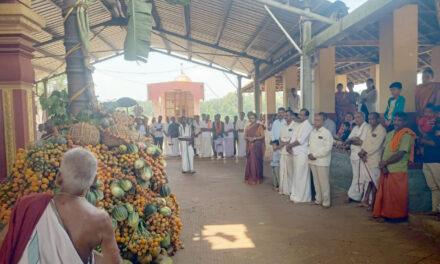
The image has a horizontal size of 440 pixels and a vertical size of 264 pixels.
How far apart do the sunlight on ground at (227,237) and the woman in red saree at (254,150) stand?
366cm

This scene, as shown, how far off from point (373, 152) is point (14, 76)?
557 centimetres

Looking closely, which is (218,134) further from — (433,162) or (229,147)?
(433,162)

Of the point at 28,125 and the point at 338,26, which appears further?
the point at 338,26

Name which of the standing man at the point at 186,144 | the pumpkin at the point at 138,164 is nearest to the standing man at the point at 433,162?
the pumpkin at the point at 138,164

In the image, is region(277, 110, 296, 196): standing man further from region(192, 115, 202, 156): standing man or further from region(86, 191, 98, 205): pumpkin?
region(192, 115, 202, 156): standing man

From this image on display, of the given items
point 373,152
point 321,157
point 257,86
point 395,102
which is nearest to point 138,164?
point 321,157

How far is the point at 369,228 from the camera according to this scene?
538 cm

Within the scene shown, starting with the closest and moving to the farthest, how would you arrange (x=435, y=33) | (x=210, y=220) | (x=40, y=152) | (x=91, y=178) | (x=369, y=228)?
(x=91, y=178), (x=40, y=152), (x=369, y=228), (x=210, y=220), (x=435, y=33)

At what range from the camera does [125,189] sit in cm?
391

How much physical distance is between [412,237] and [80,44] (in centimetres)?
509

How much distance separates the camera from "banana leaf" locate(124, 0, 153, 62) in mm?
4523

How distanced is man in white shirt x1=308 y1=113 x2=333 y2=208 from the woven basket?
14.1ft

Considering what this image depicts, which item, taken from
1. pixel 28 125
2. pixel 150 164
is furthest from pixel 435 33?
pixel 28 125

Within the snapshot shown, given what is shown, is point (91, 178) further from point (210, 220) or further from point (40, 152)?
point (210, 220)
